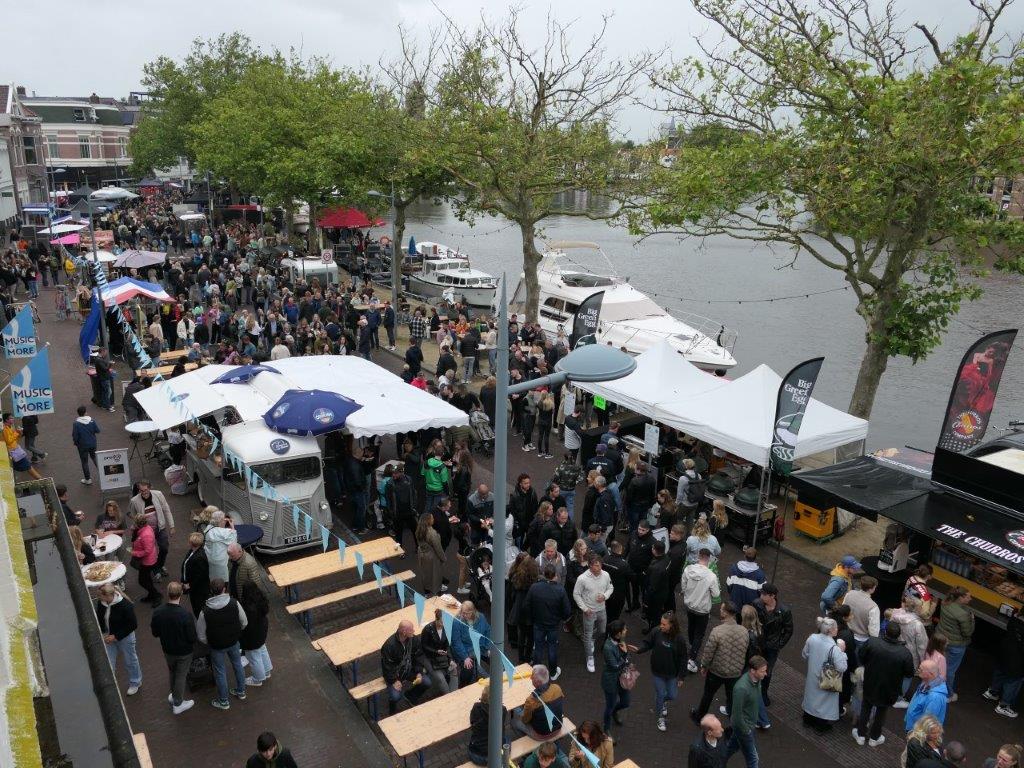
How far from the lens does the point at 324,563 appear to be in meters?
10.6

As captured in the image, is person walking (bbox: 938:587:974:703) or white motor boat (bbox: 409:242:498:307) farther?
white motor boat (bbox: 409:242:498:307)

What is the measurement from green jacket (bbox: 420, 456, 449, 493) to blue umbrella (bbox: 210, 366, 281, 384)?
3.98m

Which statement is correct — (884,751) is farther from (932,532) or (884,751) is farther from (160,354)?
(160,354)

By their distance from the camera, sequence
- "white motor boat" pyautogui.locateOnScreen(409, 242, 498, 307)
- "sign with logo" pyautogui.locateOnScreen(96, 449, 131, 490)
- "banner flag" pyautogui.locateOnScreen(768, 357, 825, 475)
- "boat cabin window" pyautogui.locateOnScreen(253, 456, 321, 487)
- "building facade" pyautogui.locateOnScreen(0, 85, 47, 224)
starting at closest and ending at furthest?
"banner flag" pyautogui.locateOnScreen(768, 357, 825, 475)
"boat cabin window" pyautogui.locateOnScreen(253, 456, 321, 487)
"sign with logo" pyautogui.locateOnScreen(96, 449, 131, 490)
"white motor boat" pyautogui.locateOnScreen(409, 242, 498, 307)
"building facade" pyautogui.locateOnScreen(0, 85, 47, 224)

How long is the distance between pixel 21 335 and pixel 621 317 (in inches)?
671

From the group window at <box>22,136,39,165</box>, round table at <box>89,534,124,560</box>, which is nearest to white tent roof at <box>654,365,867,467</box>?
round table at <box>89,534,124,560</box>

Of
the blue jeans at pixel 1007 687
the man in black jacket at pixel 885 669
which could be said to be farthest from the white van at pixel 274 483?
the blue jeans at pixel 1007 687

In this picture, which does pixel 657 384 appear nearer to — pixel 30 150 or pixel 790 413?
pixel 790 413

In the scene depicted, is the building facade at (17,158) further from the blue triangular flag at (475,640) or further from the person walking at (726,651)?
the person walking at (726,651)

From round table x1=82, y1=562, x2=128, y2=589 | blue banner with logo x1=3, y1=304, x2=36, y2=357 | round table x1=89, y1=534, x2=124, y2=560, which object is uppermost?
blue banner with logo x1=3, y1=304, x2=36, y2=357

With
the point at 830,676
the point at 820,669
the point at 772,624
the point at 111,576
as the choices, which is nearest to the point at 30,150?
the point at 111,576

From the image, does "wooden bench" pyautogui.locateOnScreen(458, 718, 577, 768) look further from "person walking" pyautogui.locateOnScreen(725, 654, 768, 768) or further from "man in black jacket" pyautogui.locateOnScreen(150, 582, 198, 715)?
"man in black jacket" pyautogui.locateOnScreen(150, 582, 198, 715)

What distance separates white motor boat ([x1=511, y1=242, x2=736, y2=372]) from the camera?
75.4 ft

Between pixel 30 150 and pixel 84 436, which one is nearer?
pixel 84 436
